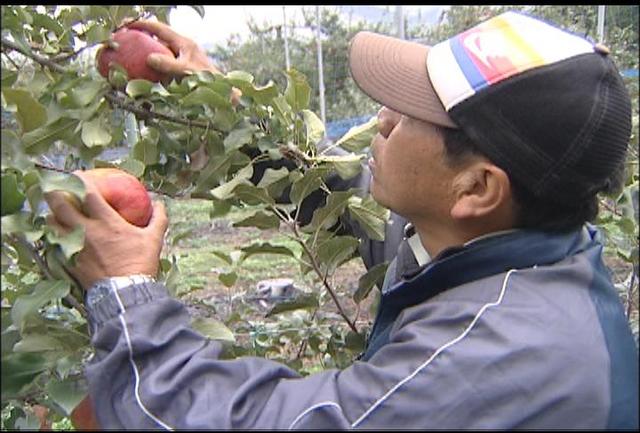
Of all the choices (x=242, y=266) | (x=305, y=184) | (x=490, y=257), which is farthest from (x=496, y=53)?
(x=242, y=266)

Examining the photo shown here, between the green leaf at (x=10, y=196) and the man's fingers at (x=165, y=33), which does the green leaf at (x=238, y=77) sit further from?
the green leaf at (x=10, y=196)

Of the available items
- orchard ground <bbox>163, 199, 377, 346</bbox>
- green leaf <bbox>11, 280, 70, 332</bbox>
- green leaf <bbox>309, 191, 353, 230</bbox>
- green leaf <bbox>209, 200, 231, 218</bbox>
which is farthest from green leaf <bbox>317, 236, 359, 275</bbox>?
orchard ground <bbox>163, 199, 377, 346</bbox>

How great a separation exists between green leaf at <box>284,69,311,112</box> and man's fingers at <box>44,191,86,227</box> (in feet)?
1.51

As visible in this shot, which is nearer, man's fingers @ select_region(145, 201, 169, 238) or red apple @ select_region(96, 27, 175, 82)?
man's fingers @ select_region(145, 201, 169, 238)

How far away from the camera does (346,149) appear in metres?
1.31

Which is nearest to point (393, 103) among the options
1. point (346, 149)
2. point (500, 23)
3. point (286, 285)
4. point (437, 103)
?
point (437, 103)

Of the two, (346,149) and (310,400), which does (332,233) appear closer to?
(346,149)

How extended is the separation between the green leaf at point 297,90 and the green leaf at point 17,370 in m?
0.61

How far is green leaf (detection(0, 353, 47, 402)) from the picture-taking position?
25.5 inches

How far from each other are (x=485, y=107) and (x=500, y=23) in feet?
0.45

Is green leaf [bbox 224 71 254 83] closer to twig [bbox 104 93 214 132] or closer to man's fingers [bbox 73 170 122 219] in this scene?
twig [bbox 104 93 214 132]

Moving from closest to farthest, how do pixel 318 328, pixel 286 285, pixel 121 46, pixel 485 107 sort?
pixel 485 107 → pixel 121 46 → pixel 318 328 → pixel 286 285

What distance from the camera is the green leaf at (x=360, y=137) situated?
1.28m

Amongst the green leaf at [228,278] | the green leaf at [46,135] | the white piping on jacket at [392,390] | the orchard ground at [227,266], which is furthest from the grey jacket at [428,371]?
the orchard ground at [227,266]
